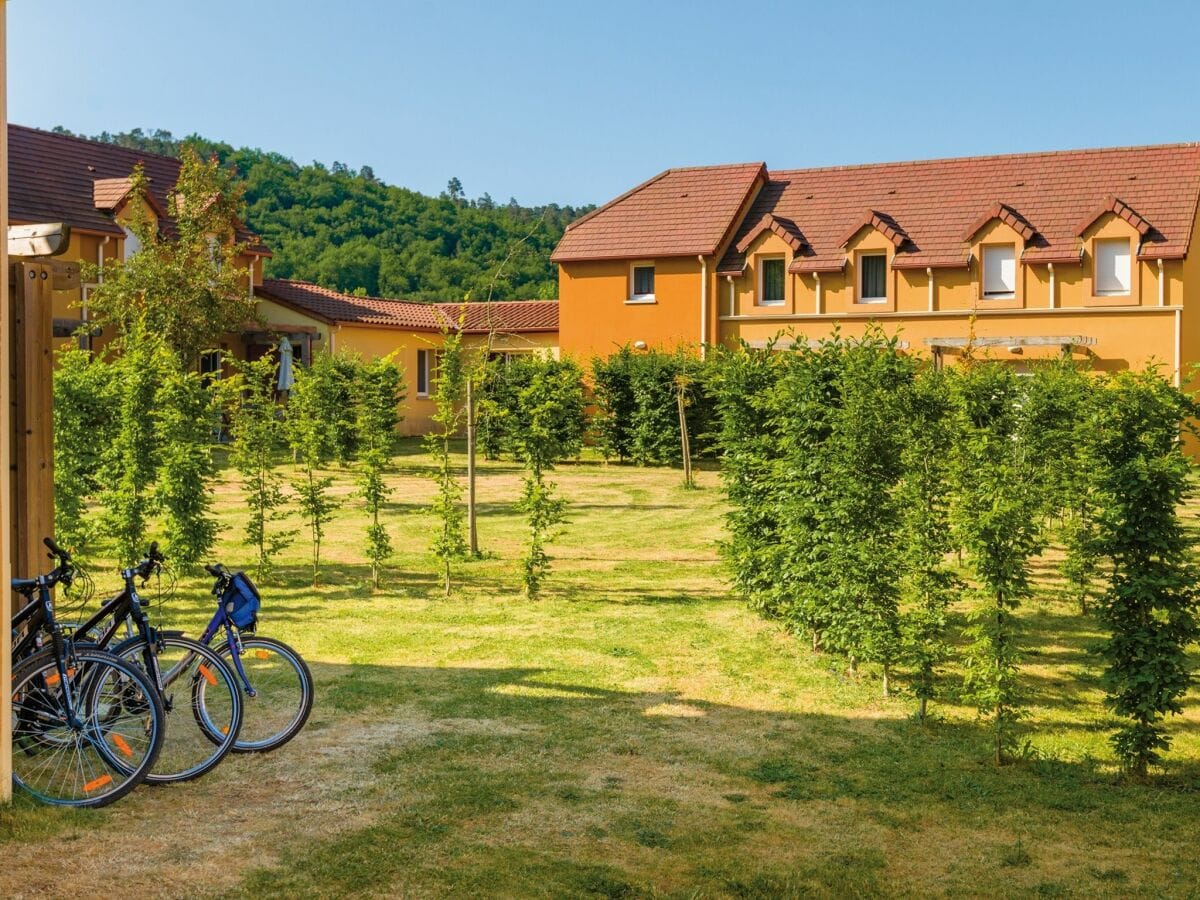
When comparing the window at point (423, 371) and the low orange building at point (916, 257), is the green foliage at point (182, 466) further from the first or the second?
the window at point (423, 371)

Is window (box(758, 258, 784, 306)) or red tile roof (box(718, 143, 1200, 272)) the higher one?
red tile roof (box(718, 143, 1200, 272))

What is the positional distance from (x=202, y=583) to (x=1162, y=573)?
9.97m

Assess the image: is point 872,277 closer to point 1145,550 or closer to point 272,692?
point 1145,550

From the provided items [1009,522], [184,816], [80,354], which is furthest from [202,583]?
[1009,522]

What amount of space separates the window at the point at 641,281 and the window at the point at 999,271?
9.23m

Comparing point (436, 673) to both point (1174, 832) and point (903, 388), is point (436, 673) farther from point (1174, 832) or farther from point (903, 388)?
point (1174, 832)

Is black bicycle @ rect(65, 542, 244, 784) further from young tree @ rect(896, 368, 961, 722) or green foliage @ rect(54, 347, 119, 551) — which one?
green foliage @ rect(54, 347, 119, 551)

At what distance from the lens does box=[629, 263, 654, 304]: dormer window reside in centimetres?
3562

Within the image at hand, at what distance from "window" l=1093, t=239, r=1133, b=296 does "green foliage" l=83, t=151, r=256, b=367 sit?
20581 mm

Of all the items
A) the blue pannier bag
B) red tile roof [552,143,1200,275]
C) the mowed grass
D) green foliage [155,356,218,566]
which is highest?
red tile roof [552,143,1200,275]

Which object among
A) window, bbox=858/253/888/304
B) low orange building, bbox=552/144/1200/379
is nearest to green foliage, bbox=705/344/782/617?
low orange building, bbox=552/144/1200/379

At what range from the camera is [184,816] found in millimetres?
6488

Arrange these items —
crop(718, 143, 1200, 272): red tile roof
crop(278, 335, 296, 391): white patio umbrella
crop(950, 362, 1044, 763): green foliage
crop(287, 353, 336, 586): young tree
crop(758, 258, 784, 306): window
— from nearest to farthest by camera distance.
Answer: crop(950, 362, 1044, 763): green foliage, crop(287, 353, 336, 586): young tree, crop(718, 143, 1200, 272): red tile roof, crop(278, 335, 296, 391): white patio umbrella, crop(758, 258, 784, 306): window

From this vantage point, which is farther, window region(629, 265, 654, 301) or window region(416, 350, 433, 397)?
window region(416, 350, 433, 397)
